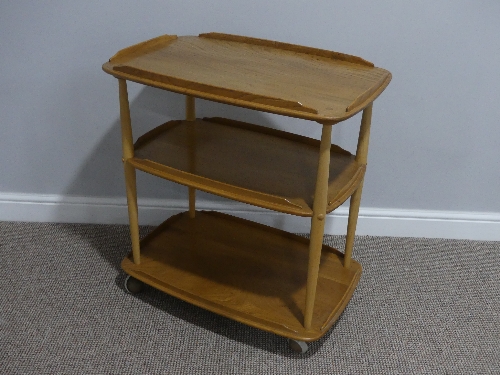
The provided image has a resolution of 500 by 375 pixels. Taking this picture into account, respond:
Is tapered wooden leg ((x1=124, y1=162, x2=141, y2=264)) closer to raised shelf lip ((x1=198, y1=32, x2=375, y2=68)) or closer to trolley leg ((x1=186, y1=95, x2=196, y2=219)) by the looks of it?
A: trolley leg ((x1=186, y1=95, x2=196, y2=219))

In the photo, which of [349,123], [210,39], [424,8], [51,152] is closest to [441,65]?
[424,8]

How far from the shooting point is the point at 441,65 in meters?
1.55

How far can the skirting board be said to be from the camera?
1.79 m

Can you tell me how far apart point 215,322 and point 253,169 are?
450 millimetres

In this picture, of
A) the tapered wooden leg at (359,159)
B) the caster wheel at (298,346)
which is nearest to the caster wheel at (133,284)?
the caster wheel at (298,346)

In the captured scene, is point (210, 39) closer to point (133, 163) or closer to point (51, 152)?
point (133, 163)

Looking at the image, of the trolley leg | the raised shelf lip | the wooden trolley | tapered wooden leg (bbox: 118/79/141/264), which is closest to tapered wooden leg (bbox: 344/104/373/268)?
the wooden trolley

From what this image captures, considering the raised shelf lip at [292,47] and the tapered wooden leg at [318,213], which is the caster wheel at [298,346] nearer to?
the tapered wooden leg at [318,213]

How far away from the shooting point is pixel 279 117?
164 cm

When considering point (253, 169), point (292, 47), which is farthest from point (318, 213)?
point (292, 47)

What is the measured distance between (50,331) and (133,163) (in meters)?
0.51

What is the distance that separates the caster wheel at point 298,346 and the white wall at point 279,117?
61 centimetres

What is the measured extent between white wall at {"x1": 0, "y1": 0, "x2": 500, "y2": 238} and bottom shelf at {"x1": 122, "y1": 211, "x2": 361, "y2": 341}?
8.5 inches

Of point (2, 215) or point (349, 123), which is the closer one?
point (349, 123)
